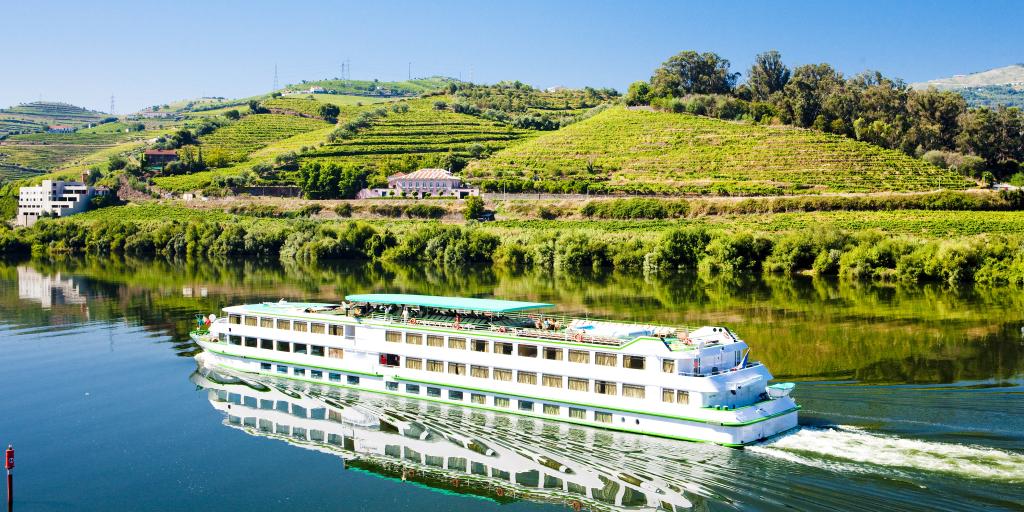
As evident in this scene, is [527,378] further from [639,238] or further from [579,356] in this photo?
[639,238]

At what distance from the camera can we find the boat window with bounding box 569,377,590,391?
29.8 meters

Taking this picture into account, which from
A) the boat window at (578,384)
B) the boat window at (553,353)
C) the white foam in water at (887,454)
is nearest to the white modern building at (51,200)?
the boat window at (553,353)

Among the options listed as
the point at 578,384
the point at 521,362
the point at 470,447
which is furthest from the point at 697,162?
the point at 470,447

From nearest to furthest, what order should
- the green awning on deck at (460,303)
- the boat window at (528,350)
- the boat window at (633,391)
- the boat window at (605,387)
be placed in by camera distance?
1. the boat window at (633,391)
2. the boat window at (605,387)
3. the boat window at (528,350)
4. the green awning on deck at (460,303)

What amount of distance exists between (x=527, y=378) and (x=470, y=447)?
12.5 ft

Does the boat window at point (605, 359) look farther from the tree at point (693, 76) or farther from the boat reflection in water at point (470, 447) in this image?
the tree at point (693, 76)

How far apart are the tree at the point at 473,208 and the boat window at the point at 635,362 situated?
7255 centimetres

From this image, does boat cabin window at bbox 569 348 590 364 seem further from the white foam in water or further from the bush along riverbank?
the bush along riverbank

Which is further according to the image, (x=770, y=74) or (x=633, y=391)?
(x=770, y=74)

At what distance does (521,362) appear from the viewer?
3095 centimetres

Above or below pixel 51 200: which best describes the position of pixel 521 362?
below

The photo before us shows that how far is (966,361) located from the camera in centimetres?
3719

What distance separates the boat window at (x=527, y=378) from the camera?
30.8m

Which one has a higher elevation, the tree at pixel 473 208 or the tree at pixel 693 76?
the tree at pixel 693 76
